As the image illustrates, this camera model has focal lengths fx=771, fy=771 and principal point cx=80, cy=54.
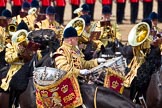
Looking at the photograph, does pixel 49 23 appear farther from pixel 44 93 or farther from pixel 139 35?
pixel 44 93

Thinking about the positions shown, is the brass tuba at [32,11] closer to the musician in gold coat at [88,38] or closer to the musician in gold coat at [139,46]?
the musician in gold coat at [88,38]

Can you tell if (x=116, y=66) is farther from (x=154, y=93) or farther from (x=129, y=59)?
(x=129, y=59)

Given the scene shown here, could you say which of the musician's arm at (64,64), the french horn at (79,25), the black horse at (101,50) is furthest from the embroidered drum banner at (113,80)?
the black horse at (101,50)

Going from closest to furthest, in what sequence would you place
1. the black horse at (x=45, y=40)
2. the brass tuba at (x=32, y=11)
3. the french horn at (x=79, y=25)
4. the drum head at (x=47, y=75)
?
the drum head at (x=47, y=75) → the black horse at (x=45, y=40) → the french horn at (x=79, y=25) → the brass tuba at (x=32, y=11)

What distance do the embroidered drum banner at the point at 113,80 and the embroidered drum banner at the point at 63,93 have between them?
168cm

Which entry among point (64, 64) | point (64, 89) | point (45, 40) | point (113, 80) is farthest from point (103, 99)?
point (45, 40)

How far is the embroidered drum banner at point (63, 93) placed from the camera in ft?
33.2

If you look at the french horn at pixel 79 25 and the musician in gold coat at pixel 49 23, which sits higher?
the french horn at pixel 79 25

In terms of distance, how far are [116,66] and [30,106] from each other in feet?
4.82

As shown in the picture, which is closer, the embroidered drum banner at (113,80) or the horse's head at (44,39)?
the embroidered drum banner at (113,80)

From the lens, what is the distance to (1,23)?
54.9 feet

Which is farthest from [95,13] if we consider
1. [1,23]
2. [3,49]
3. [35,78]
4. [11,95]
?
[35,78]

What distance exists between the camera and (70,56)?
10461mm

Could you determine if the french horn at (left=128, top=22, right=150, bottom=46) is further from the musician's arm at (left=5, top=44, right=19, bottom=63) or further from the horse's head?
the musician's arm at (left=5, top=44, right=19, bottom=63)
